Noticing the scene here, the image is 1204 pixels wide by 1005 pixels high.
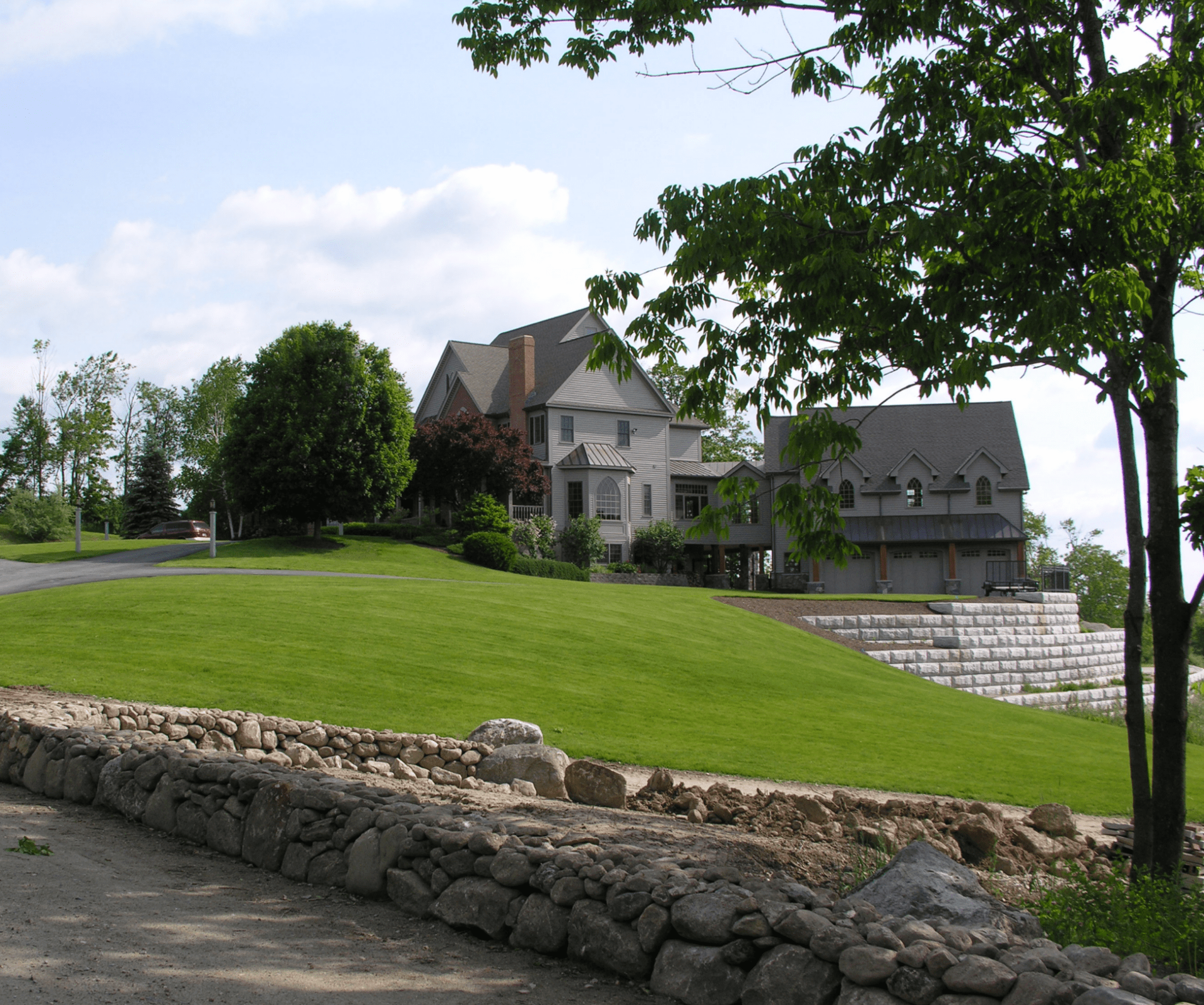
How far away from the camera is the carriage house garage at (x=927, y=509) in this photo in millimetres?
47750

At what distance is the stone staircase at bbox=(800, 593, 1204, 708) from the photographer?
28.7 meters

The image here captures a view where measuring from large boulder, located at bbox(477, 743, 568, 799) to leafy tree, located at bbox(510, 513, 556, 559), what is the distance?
110 feet

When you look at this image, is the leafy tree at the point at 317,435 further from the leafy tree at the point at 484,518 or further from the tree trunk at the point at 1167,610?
the tree trunk at the point at 1167,610

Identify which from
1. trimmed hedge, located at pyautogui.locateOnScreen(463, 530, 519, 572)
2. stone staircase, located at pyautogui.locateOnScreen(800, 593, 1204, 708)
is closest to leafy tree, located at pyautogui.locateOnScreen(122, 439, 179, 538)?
trimmed hedge, located at pyautogui.locateOnScreen(463, 530, 519, 572)

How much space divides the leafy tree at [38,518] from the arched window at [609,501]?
90.8 feet

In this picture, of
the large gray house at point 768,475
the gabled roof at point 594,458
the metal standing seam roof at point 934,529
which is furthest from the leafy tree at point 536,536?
the metal standing seam roof at point 934,529

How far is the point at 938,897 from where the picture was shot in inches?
197

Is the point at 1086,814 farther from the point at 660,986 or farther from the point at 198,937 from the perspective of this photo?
the point at 198,937

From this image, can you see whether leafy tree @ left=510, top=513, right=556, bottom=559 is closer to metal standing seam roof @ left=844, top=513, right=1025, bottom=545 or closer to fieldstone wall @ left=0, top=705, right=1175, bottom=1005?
metal standing seam roof @ left=844, top=513, right=1025, bottom=545

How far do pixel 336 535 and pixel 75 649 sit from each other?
30172 millimetres

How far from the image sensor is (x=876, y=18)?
7180 mm

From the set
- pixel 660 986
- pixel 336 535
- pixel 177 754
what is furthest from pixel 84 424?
pixel 660 986

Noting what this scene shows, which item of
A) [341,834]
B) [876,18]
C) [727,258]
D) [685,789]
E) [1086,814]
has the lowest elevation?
[1086,814]

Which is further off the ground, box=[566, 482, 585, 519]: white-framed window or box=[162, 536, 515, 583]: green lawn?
box=[566, 482, 585, 519]: white-framed window
